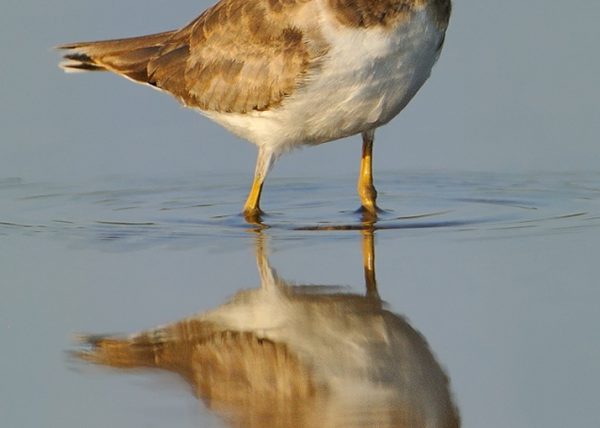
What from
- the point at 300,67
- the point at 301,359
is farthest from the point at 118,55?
the point at 301,359

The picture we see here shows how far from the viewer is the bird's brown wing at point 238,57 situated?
908 cm

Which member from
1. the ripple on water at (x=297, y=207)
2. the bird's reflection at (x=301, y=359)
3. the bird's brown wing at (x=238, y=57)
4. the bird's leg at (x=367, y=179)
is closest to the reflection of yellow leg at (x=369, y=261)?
the bird's reflection at (x=301, y=359)

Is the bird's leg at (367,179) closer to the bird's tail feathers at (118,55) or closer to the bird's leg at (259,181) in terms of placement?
the bird's leg at (259,181)

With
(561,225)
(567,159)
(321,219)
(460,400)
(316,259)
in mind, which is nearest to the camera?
(460,400)

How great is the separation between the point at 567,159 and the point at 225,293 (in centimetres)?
423

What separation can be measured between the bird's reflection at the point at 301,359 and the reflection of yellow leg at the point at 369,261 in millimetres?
31

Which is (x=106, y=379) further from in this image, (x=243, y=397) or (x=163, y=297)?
(x=163, y=297)

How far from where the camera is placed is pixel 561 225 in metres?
8.71

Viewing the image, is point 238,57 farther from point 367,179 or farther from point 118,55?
point 118,55

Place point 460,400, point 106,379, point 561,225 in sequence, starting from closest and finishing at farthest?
point 460,400, point 106,379, point 561,225

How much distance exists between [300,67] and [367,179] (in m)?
1.30

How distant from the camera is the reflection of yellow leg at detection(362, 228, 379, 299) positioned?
24.0 feet

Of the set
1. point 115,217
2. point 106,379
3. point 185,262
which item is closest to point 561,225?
point 185,262

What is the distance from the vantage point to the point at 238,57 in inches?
383
